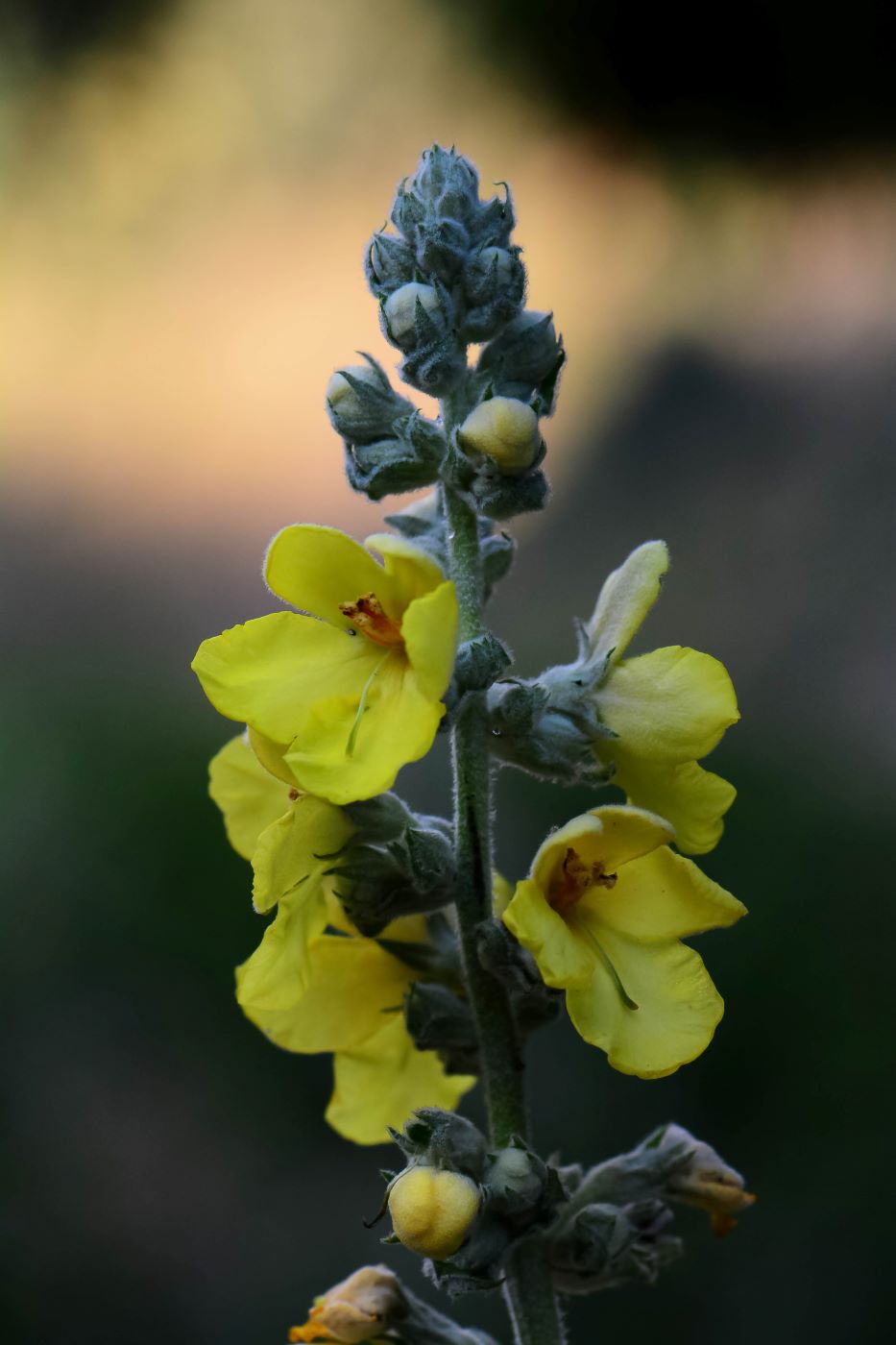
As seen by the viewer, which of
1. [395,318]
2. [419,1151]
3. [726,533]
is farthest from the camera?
[726,533]

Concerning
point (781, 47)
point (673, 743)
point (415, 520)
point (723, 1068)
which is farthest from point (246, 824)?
point (781, 47)

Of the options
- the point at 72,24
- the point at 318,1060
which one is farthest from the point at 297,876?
the point at 72,24

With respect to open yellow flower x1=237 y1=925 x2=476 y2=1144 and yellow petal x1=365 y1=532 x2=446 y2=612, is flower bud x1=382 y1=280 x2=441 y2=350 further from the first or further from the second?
open yellow flower x1=237 y1=925 x2=476 y2=1144

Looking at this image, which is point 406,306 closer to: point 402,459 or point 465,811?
point 402,459

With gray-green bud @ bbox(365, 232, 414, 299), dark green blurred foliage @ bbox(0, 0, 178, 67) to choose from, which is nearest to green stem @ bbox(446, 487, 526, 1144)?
gray-green bud @ bbox(365, 232, 414, 299)

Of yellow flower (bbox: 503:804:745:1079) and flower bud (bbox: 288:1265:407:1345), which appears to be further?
flower bud (bbox: 288:1265:407:1345)

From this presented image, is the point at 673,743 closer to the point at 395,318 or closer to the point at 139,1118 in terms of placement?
the point at 395,318
